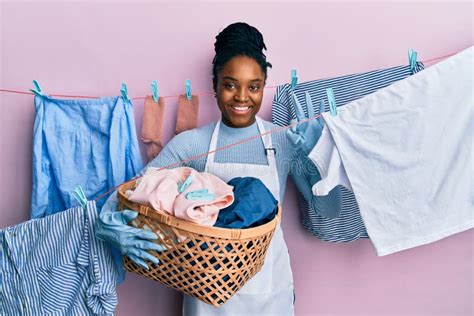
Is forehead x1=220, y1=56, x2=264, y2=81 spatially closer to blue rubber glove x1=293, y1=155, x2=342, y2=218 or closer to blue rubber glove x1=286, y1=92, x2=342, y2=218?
blue rubber glove x1=286, y1=92, x2=342, y2=218

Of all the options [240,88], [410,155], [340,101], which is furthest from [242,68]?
[410,155]

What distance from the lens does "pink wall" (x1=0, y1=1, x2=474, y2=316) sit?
54.4 inches

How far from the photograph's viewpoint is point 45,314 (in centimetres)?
115

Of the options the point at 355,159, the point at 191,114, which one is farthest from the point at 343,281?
the point at 191,114

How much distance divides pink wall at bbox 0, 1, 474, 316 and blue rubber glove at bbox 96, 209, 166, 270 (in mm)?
528

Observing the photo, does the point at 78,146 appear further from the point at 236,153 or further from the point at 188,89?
the point at 236,153

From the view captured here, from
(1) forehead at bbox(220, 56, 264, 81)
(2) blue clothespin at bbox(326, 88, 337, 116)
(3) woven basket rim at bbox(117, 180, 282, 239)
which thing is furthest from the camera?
(1) forehead at bbox(220, 56, 264, 81)

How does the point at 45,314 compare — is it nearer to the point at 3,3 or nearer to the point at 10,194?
the point at 10,194

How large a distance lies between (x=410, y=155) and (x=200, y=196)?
1.56 feet

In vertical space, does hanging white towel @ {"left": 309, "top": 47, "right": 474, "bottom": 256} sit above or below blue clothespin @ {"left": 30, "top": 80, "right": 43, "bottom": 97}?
below

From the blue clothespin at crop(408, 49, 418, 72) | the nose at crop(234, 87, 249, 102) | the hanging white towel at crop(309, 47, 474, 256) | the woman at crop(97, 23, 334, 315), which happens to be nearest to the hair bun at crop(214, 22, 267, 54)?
the woman at crop(97, 23, 334, 315)

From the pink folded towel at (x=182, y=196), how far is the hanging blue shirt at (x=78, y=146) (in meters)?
0.39

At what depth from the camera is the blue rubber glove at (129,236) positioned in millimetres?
941

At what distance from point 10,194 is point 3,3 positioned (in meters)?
0.63
